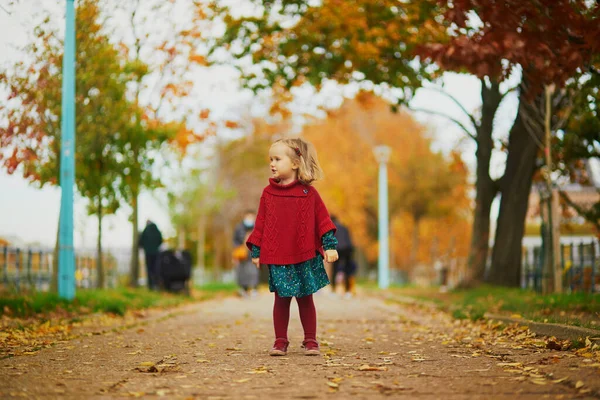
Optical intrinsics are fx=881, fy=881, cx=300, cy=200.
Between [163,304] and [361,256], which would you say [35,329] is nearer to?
[163,304]

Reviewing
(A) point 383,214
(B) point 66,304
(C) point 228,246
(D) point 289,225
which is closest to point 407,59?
(B) point 66,304

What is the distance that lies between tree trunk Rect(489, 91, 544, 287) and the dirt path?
9.21 metres

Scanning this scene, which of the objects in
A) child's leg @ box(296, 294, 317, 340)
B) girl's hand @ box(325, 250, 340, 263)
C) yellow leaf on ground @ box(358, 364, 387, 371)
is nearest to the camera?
yellow leaf on ground @ box(358, 364, 387, 371)

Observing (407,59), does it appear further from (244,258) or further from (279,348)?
(279,348)

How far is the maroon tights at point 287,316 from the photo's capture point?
7.38 m

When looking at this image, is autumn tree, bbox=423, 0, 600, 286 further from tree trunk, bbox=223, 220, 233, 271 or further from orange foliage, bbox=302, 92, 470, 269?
tree trunk, bbox=223, 220, 233, 271

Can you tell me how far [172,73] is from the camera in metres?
19.7

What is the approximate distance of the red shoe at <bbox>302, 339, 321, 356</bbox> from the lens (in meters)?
7.24

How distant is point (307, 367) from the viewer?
644 centimetres

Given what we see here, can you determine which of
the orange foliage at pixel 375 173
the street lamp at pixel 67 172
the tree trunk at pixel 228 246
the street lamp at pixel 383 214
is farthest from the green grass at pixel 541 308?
the tree trunk at pixel 228 246

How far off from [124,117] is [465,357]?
10728 millimetres

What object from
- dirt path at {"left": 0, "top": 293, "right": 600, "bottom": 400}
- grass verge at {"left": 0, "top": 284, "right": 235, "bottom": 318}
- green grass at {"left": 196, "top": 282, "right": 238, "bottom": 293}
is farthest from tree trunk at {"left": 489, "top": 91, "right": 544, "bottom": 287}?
dirt path at {"left": 0, "top": 293, "right": 600, "bottom": 400}

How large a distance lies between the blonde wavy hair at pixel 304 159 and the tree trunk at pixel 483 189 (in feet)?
41.7

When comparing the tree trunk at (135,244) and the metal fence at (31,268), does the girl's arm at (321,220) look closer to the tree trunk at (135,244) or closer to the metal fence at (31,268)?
the metal fence at (31,268)
